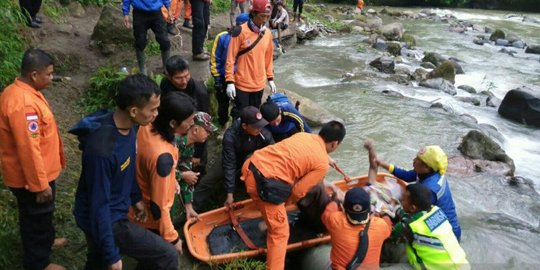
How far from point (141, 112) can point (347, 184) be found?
127 inches

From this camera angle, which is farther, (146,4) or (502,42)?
(502,42)

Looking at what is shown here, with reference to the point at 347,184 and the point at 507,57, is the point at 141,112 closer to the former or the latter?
the point at 347,184

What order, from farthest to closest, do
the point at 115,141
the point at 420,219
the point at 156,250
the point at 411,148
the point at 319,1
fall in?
the point at 319,1 → the point at 411,148 → the point at 420,219 → the point at 156,250 → the point at 115,141

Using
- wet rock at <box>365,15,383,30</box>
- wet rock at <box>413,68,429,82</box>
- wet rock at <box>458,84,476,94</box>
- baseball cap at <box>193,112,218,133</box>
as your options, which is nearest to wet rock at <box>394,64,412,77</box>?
wet rock at <box>413,68,429,82</box>

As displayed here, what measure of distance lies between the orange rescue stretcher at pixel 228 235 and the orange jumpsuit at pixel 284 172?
31cm

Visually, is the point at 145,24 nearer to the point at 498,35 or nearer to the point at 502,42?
the point at 502,42

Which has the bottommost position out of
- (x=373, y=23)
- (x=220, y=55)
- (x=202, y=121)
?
(x=373, y=23)

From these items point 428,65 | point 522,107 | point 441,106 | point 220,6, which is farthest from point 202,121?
point 428,65

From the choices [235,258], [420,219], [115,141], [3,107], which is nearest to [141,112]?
[115,141]

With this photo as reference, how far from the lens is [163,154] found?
116 inches

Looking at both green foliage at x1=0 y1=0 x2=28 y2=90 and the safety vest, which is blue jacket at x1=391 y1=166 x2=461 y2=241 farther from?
green foliage at x1=0 y1=0 x2=28 y2=90

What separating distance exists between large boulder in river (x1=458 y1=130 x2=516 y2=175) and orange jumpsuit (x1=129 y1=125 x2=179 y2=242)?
6.29 m

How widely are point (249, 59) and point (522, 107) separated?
7.71 meters

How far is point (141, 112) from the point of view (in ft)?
8.55
